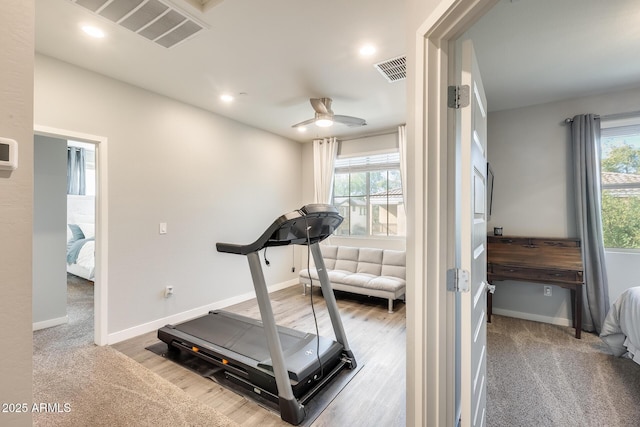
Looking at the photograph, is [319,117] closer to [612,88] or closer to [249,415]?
[249,415]

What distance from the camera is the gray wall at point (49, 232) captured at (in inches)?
126

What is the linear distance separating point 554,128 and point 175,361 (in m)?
4.89

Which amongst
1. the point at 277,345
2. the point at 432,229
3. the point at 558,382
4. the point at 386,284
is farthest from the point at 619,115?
the point at 277,345

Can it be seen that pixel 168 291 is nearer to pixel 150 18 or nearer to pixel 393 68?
pixel 150 18

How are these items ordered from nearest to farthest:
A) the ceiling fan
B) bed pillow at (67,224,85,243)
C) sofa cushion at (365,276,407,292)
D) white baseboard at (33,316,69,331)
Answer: white baseboard at (33,316,69,331) → the ceiling fan → sofa cushion at (365,276,407,292) → bed pillow at (67,224,85,243)

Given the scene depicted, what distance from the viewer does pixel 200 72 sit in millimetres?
2721

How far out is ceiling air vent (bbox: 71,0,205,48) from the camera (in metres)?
1.77

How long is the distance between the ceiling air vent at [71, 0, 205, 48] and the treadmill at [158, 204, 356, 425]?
1546mm

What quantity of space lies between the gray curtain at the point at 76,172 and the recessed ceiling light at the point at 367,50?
6.86 meters

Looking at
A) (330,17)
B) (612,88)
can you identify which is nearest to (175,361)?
(330,17)

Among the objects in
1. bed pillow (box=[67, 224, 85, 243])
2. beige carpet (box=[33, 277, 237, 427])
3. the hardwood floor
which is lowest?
the hardwood floor

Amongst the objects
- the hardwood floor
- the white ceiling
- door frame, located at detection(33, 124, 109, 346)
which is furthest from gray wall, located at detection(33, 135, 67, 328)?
the white ceiling

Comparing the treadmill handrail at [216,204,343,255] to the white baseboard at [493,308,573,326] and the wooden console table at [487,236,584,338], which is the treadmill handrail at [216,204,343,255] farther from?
the white baseboard at [493,308,573,326]

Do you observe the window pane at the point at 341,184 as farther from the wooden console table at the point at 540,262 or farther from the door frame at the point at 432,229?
the door frame at the point at 432,229
